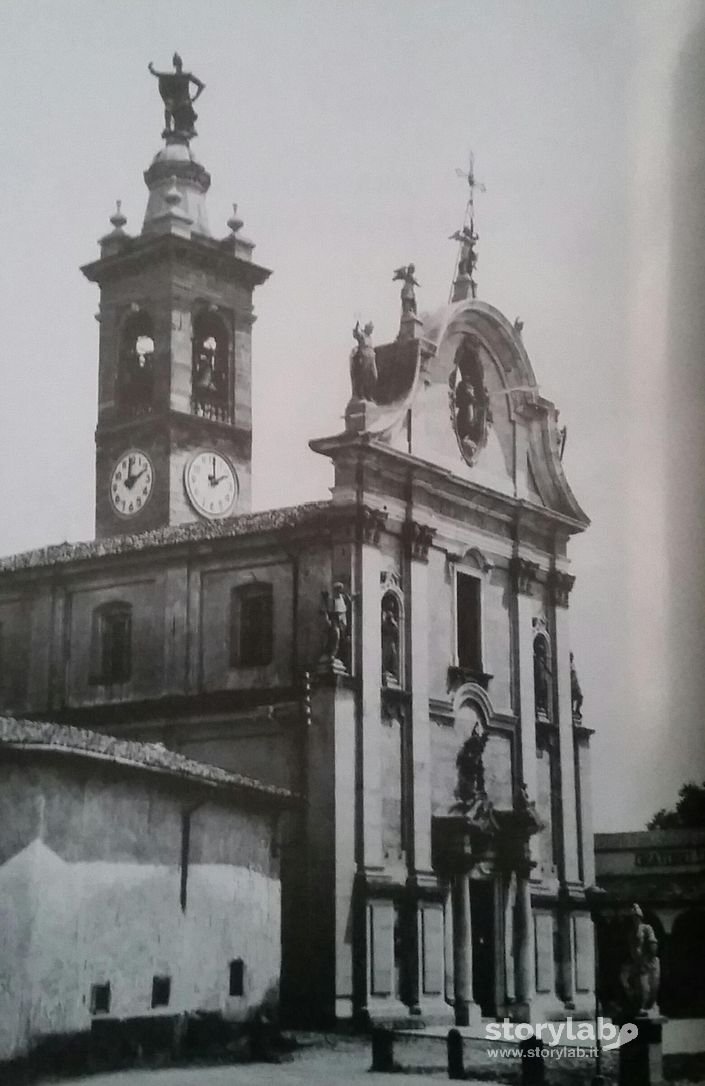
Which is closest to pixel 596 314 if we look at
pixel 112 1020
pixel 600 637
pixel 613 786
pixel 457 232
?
pixel 457 232

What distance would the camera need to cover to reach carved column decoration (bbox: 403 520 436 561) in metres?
14.1

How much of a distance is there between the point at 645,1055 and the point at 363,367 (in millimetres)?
5271

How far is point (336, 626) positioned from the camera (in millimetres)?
13273

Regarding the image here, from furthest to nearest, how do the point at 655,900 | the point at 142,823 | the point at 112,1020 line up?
the point at 655,900 < the point at 142,823 < the point at 112,1020

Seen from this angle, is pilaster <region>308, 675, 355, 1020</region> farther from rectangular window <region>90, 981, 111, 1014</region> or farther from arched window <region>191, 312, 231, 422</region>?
arched window <region>191, 312, 231, 422</region>

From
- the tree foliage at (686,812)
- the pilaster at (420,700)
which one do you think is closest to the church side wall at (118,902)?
the pilaster at (420,700)

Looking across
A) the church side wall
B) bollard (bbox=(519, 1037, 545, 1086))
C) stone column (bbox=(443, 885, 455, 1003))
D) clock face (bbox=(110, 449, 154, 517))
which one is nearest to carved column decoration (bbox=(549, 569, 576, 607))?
stone column (bbox=(443, 885, 455, 1003))

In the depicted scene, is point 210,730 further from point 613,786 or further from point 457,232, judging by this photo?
point 457,232

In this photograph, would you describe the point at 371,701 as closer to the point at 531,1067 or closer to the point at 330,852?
the point at 330,852

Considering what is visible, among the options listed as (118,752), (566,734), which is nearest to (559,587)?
(566,734)

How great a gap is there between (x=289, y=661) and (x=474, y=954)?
2.78 m

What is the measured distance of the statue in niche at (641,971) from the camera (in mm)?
10266

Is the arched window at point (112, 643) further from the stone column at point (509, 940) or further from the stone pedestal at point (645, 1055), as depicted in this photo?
the stone pedestal at point (645, 1055)

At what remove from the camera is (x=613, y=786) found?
11.8 m
